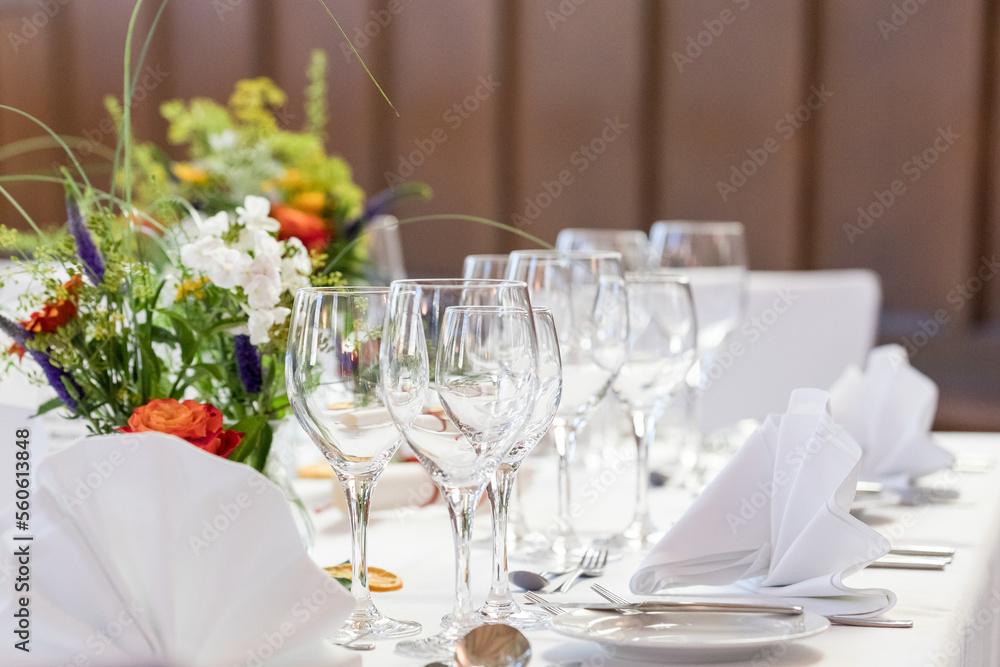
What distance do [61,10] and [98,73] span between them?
258 mm

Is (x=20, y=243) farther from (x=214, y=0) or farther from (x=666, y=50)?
(x=214, y=0)

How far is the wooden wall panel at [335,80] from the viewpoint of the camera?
3619 mm

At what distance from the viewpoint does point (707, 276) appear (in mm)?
1668

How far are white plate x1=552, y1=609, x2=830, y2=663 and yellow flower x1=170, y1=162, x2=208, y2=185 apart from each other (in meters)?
1.25

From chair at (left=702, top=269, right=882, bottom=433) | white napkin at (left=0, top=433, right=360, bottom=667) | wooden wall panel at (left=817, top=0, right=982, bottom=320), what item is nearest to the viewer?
white napkin at (left=0, top=433, right=360, bottom=667)

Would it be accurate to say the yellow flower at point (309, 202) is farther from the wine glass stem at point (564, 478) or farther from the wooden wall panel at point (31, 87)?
the wooden wall panel at point (31, 87)

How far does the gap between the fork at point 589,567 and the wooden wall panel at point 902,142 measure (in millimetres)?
2397

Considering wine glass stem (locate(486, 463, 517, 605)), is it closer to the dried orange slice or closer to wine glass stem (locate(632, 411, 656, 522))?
the dried orange slice

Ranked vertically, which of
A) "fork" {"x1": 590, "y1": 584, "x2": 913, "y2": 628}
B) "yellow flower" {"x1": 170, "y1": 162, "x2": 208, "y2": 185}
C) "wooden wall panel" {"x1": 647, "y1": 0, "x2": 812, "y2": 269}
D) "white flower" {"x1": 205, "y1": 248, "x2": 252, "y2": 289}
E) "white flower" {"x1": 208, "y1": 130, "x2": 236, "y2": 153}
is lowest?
"fork" {"x1": 590, "y1": 584, "x2": 913, "y2": 628}

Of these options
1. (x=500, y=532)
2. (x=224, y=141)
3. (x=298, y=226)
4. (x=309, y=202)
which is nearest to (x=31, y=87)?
(x=224, y=141)

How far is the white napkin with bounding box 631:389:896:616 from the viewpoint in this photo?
878mm

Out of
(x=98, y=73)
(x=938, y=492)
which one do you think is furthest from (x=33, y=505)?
(x=98, y=73)

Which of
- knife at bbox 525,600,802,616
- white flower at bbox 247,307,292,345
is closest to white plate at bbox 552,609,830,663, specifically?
knife at bbox 525,600,802,616

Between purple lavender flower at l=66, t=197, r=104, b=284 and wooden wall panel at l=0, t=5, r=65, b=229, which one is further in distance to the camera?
wooden wall panel at l=0, t=5, r=65, b=229
